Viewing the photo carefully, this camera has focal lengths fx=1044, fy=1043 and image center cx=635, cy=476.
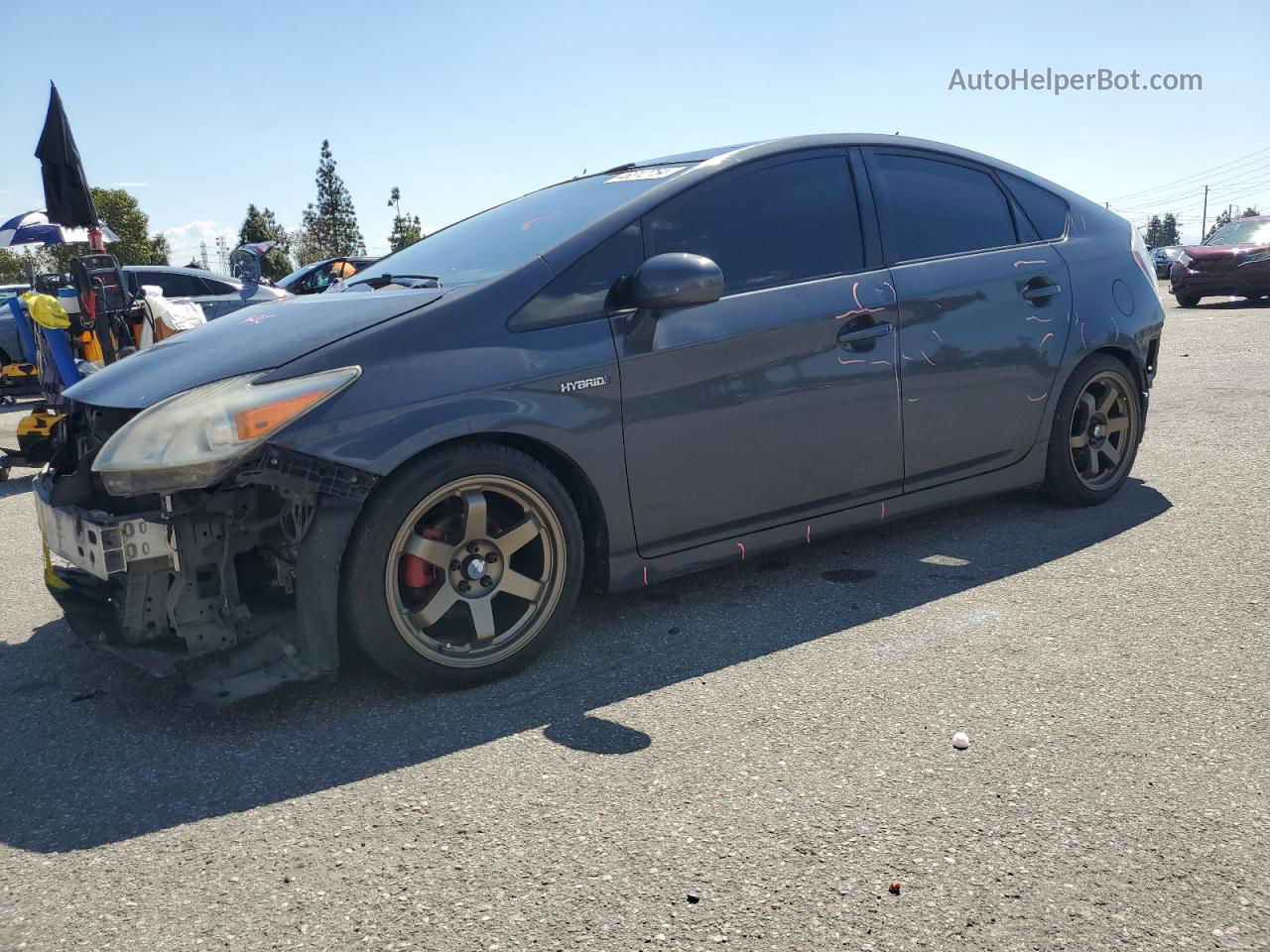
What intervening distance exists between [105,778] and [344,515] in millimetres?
915

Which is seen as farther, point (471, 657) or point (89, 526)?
point (471, 657)

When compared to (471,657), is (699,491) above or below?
above

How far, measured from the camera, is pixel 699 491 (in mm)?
3557

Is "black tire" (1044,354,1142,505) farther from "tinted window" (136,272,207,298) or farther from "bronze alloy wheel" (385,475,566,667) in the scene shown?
"tinted window" (136,272,207,298)

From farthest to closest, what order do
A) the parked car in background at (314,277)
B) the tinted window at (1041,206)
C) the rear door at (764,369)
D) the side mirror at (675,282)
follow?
the parked car in background at (314,277)
the tinted window at (1041,206)
the rear door at (764,369)
the side mirror at (675,282)

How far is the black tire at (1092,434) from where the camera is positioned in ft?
15.4

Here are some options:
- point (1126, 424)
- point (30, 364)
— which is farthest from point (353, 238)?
point (1126, 424)

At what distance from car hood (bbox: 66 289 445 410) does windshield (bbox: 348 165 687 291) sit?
0.96 feet

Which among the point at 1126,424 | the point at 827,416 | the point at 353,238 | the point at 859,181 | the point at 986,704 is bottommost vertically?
the point at 986,704

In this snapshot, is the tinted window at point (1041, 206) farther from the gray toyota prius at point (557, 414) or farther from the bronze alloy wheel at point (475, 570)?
the bronze alloy wheel at point (475, 570)

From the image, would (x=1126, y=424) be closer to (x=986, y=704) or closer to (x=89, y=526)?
(x=986, y=704)

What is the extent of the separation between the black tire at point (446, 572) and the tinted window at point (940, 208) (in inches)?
71.3

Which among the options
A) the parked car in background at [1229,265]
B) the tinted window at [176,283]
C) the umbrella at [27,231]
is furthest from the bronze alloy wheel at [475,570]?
the parked car in background at [1229,265]

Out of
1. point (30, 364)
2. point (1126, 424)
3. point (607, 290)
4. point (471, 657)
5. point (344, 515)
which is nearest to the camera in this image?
point (344, 515)
